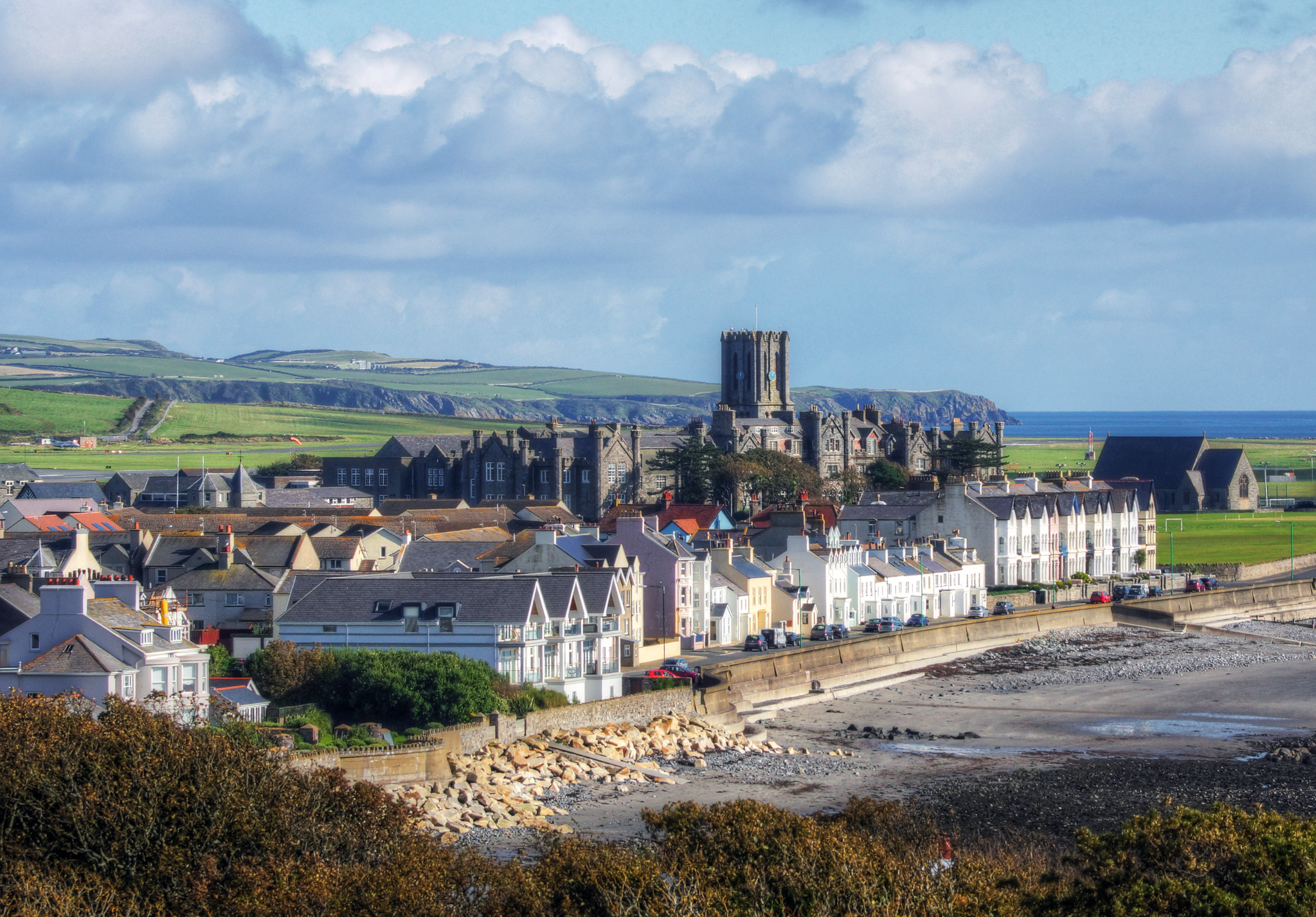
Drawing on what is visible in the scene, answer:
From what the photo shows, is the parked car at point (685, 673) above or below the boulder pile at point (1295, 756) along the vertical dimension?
above

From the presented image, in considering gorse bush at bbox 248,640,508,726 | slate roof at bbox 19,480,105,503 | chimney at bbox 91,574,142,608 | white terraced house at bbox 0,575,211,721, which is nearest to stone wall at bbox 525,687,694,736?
gorse bush at bbox 248,640,508,726

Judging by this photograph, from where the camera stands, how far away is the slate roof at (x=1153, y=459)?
183m

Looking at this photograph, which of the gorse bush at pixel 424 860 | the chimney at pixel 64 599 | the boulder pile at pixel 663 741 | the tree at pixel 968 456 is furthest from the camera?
the tree at pixel 968 456

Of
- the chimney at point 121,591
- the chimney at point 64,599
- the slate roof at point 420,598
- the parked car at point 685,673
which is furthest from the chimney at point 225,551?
the parked car at point 685,673

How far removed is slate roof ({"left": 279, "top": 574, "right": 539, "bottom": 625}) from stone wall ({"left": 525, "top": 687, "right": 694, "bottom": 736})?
3805mm

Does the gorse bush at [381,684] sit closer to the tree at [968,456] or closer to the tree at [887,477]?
the tree at [887,477]

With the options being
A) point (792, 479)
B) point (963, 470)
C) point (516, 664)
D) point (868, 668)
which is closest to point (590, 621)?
point (516, 664)

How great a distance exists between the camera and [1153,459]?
185500 millimetres

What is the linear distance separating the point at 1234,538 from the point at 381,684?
99.9 meters

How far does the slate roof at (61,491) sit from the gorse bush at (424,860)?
87.8 metres

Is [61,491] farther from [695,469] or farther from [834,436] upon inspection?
[834,436]

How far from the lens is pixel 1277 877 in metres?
26.3

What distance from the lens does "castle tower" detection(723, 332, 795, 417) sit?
176500mm

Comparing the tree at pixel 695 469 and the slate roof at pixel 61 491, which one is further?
the tree at pixel 695 469
